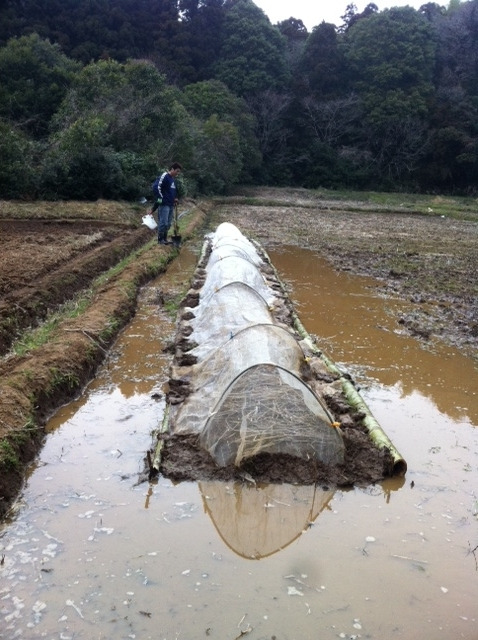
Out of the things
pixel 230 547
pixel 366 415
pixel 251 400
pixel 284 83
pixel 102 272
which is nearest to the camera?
pixel 230 547

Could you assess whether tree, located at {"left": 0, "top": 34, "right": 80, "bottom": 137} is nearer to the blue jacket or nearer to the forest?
the forest

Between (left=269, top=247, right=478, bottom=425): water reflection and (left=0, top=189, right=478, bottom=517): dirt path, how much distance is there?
0.41m

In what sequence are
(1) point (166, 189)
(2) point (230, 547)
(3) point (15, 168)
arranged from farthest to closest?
(3) point (15, 168), (1) point (166, 189), (2) point (230, 547)

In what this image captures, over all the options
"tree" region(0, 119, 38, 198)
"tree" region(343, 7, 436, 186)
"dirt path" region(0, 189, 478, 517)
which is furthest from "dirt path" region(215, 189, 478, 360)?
"tree" region(343, 7, 436, 186)

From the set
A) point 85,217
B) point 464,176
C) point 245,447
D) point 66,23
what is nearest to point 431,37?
point 464,176

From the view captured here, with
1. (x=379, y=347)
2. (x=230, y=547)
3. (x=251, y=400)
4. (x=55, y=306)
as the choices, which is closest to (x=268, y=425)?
(x=251, y=400)

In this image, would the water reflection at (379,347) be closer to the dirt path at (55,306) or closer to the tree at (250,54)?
the dirt path at (55,306)

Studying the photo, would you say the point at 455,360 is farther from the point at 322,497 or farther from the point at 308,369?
the point at 322,497

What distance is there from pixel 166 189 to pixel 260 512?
9.00 meters

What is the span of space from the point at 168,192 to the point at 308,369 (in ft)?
23.6

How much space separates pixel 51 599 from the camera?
322 cm

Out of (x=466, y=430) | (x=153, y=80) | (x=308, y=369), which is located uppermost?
(x=153, y=80)

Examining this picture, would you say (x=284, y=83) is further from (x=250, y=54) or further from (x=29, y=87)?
(x=29, y=87)

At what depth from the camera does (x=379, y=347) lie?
762 centimetres
